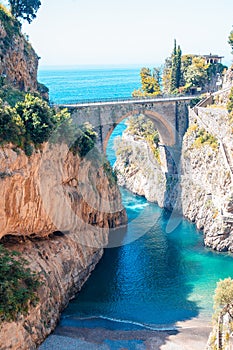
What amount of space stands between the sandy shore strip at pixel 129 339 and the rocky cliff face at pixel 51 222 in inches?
45.6

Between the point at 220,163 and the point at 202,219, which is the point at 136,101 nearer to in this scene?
the point at 220,163

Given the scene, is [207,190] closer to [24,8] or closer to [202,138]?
[202,138]

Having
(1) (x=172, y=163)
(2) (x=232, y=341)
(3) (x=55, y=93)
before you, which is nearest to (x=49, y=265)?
(2) (x=232, y=341)

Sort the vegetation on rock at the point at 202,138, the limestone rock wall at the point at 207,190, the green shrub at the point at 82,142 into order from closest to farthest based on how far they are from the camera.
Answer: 1. the green shrub at the point at 82,142
2. the limestone rock wall at the point at 207,190
3. the vegetation on rock at the point at 202,138

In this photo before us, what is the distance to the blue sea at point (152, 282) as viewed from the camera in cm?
3269

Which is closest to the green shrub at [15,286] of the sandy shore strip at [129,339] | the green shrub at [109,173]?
the sandy shore strip at [129,339]

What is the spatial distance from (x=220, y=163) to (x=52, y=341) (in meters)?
A: 24.6

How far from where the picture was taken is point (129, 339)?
3016 centimetres

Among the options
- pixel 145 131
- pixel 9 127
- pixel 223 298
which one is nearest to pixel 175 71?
pixel 145 131

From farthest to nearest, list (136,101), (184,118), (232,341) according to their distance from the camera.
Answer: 1. (184,118)
2. (136,101)
3. (232,341)

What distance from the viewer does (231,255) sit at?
137ft

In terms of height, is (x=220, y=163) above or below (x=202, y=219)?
above

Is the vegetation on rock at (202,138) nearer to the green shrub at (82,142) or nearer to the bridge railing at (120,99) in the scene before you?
the bridge railing at (120,99)

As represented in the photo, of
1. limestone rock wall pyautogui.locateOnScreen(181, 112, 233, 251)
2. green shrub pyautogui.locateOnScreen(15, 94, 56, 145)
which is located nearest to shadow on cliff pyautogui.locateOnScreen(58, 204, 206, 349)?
limestone rock wall pyautogui.locateOnScreen(181, 112, 233, 251)
